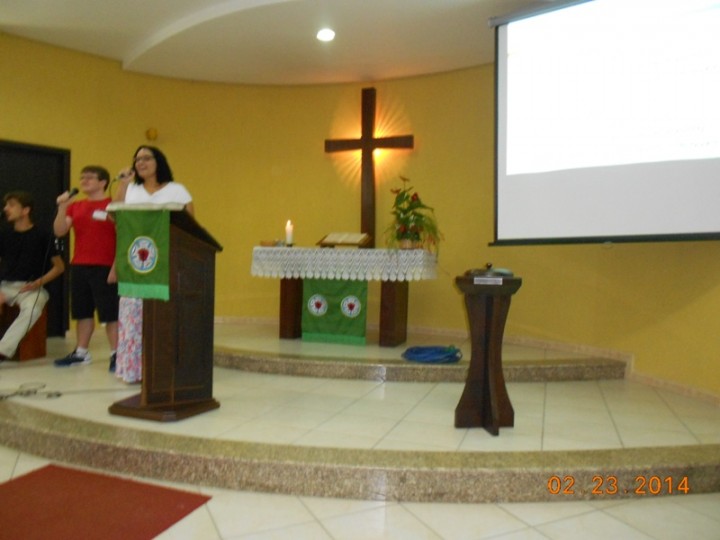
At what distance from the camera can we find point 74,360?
392 cm

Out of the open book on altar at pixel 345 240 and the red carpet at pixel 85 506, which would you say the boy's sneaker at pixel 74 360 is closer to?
the red carpet at pixel 85 506

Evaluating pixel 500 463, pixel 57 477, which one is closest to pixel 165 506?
pixel 57 477

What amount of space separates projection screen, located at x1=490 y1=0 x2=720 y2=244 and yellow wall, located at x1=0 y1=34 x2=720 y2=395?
54 cm

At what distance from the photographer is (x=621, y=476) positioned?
7.38ft

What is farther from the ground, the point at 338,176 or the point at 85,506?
the point at 338,176

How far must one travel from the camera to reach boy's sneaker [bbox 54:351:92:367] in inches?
153

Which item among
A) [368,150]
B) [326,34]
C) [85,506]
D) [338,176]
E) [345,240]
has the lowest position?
[85,506]

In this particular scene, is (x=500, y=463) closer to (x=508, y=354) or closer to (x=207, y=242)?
(x=207, y=242)

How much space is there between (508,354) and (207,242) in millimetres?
2595

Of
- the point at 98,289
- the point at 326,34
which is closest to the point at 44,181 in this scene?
the point at 98,289

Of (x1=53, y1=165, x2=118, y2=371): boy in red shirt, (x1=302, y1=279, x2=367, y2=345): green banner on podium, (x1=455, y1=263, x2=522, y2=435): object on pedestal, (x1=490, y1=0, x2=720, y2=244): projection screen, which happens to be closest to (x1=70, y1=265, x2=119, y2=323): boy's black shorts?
(x1=53, y1=165, x2=118, y2=371): boy in red shirt

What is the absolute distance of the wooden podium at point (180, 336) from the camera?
104 inches

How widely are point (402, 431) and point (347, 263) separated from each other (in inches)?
75.8
